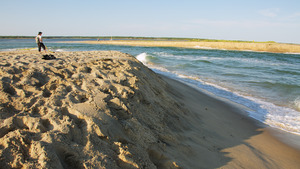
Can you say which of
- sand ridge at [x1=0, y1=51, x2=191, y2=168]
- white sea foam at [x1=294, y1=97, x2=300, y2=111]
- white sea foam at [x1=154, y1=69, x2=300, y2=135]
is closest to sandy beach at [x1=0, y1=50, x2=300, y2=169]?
sand ridge at [x1=0, y1=51, x2=191, y2=168]

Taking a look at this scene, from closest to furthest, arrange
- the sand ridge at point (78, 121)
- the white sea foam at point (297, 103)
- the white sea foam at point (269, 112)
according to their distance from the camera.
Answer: the sand ridge at point (78, 121) → the white sea foam at point (269, 112) → the white sea foam at point (297, 103)

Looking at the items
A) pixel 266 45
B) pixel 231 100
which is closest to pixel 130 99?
pixel 231 100

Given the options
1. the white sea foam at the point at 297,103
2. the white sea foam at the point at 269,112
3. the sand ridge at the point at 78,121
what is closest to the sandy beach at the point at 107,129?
the sand ridge at the point at 78,121

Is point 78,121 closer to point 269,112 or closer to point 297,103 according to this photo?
point 269,112

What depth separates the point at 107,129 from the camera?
236cm

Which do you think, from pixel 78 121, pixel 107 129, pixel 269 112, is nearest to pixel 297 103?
pixel 269 112

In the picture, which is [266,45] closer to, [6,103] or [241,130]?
[241,130]

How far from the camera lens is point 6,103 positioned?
8.12 ft

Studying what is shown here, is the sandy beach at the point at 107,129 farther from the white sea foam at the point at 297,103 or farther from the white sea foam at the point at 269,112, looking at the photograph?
the white sea foam at the point at 297,103

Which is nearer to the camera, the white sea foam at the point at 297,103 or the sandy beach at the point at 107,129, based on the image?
the sandy beach at the point at 107,129

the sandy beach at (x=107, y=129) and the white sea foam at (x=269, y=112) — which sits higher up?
the sandy beach at (x=107, y=129)

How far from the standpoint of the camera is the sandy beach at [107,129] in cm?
195

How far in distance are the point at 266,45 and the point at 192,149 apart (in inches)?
1918

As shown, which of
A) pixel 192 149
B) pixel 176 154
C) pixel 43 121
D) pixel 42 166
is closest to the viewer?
pixel 42 166
